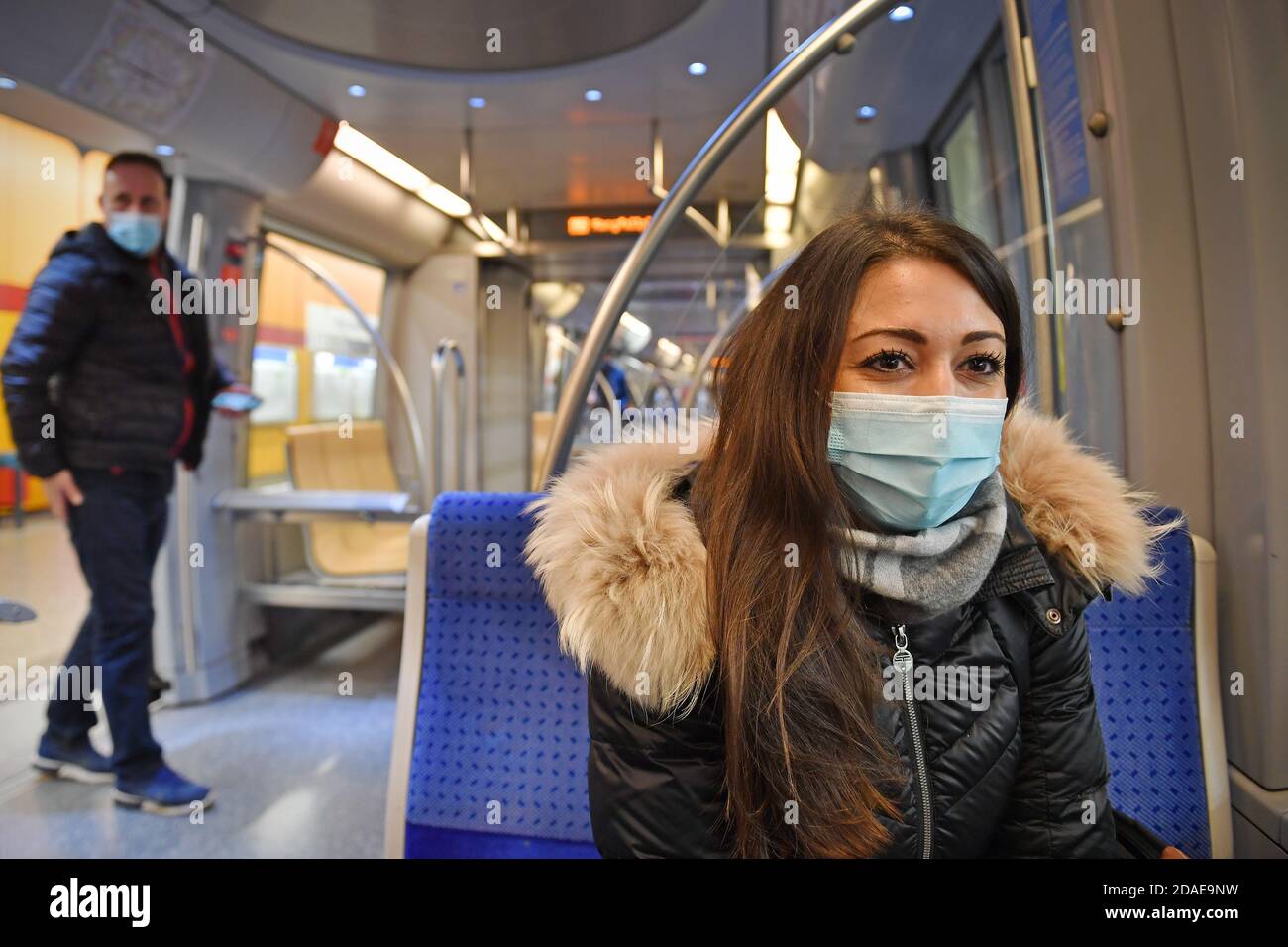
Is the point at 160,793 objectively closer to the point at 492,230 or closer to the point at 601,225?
the point at 492,230

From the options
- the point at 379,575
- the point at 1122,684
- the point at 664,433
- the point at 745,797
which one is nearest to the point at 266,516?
the point at 379,575

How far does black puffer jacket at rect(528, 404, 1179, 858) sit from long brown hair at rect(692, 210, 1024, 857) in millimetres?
36

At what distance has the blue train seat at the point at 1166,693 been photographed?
1167 millimetres

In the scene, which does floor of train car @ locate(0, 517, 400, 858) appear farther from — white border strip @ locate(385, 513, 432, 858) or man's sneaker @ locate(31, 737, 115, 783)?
white border strip @ locate(385, 513, 432, 858)

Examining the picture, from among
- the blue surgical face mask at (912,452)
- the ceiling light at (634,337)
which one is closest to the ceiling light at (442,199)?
the ceiling light at (634,337)

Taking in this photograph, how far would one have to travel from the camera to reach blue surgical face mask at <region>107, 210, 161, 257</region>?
2213mm

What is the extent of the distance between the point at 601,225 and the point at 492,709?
136 inches

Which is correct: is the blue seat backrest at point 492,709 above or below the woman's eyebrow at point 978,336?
below

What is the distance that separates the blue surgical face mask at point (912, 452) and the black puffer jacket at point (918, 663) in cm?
13

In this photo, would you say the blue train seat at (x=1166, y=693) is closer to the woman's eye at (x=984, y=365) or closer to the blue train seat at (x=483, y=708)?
the woman's eye at (x=984, y=365)

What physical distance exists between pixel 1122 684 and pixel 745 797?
82 centimetres

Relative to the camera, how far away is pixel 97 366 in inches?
85.7

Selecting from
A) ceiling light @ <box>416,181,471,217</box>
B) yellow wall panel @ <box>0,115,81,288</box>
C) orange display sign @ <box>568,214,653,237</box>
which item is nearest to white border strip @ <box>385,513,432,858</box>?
yellow wall panel @ <box>0,115,81,288</box>
